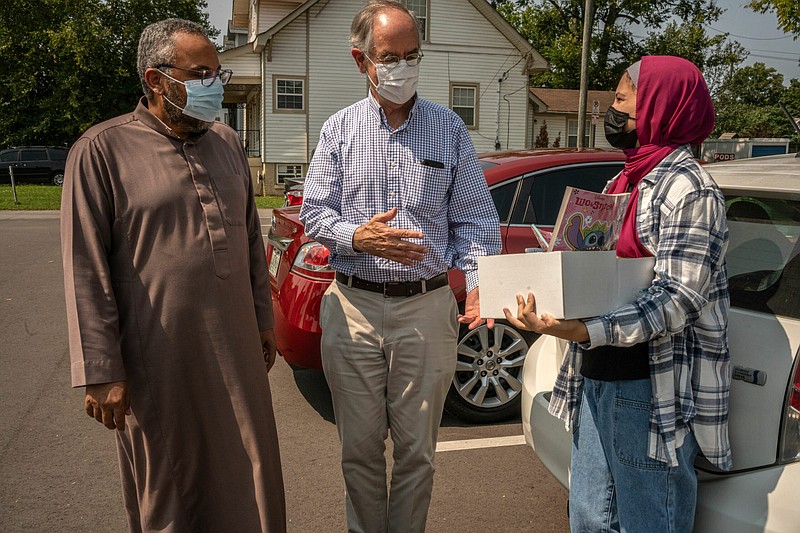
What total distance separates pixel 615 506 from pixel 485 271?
95 cm

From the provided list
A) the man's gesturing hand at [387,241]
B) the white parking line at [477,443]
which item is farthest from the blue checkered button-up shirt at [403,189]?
the white parking line at [477,443]

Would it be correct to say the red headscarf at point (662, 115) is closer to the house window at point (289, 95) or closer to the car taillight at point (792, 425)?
the car taillight at point (792, 425)

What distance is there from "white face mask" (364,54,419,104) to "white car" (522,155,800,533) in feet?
3.86

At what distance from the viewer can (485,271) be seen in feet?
7.13

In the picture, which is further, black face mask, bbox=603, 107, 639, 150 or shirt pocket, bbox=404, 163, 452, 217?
shirt pocket, bbox=404, 163, 452, 217

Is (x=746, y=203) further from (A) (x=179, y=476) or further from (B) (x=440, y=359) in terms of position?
(A) (x=179, y=476)

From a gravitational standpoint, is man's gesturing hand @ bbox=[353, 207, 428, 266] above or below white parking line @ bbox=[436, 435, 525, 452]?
above

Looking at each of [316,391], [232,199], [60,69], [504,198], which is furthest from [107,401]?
[60,69]

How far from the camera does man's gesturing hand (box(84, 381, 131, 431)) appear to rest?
2.39 meters

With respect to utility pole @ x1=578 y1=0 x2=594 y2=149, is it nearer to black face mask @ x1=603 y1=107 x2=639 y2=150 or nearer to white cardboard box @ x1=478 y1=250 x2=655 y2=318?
black face mask @ x1=603 y1=107 x2=639 y2=150

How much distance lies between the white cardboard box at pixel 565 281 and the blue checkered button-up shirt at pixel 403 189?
2.34ft

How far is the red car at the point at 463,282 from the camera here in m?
4.43

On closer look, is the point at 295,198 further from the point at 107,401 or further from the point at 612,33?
the point at 612,33

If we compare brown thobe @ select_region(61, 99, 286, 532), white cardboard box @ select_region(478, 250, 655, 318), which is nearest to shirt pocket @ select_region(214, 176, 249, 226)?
brown thobe @ select_region(61, 99, 286, 532)
